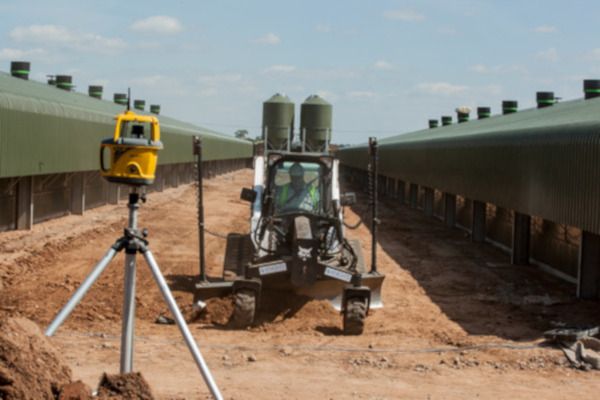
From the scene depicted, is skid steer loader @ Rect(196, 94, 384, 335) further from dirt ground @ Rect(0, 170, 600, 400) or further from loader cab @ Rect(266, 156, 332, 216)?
dirt ground @ Rect(0, 170, 600, 400)

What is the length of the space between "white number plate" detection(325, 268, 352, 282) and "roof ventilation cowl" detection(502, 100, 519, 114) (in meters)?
33.0

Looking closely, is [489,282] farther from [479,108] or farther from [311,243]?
[479,108]

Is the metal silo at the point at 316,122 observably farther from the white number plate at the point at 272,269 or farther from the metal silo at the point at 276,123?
the white number plate at the point at 272,269

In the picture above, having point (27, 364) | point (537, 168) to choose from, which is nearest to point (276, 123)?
point (537, 168)

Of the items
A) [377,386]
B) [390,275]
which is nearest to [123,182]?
[377,386]

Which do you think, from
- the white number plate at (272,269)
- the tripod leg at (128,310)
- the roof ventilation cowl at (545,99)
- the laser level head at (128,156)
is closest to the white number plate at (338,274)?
Result: the white number plate at (272,269)

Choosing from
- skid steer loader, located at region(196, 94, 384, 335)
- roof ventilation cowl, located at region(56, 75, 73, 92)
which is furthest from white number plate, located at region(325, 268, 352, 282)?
roof ventilation cowl, located at region(56, 75, 73, 92)

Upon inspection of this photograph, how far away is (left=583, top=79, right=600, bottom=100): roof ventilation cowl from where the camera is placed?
97.1 feet

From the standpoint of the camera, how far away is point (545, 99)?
3516 cm

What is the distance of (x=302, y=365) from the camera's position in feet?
33.1

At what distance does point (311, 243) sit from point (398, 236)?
16.6m

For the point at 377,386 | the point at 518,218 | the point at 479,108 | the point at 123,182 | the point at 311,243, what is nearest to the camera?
the point at 123,182

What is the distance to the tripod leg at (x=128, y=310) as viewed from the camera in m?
5.87

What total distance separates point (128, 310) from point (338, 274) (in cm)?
666
